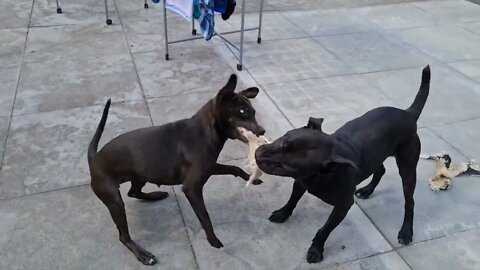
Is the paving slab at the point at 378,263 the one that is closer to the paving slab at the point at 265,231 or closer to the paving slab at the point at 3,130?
the paving slab at the point at 265,231

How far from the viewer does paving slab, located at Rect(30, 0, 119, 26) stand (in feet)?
20.9

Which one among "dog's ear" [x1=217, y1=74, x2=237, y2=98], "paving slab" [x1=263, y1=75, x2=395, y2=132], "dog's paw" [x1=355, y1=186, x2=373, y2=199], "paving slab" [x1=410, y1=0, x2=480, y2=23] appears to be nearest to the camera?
"dog's ear" [x1=217, y1=74, x2=237, y2=98]

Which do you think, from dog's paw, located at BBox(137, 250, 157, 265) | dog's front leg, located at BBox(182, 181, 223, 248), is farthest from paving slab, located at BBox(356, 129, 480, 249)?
dog's paw, located at BBox(137, 250, 157, 265)

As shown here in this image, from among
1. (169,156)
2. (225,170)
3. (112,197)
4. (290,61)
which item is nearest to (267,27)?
(290,61)

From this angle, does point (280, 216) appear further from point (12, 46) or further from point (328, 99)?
point (12, 46)

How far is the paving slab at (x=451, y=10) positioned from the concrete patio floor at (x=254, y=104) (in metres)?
0.03

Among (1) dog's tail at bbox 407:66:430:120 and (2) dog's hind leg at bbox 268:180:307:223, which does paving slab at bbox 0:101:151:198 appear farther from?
(1) dog's tail at bbox 407:66:430:120

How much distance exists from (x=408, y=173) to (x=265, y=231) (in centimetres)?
94

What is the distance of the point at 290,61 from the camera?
538 centimetres

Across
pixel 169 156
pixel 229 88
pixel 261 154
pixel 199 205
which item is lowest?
pixel 199 205

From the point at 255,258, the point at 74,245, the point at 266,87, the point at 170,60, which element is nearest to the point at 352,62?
the point at 266,87

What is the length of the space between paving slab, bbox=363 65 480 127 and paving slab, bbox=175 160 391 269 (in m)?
1.64

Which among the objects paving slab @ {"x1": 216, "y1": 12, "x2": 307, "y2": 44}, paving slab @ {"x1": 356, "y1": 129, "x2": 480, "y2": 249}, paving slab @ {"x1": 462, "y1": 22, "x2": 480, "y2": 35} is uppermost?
paving slab @ {"x1": 462, "y1": 22, "x2": 480, "y2": 35}

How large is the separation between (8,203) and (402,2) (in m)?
6.57
